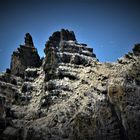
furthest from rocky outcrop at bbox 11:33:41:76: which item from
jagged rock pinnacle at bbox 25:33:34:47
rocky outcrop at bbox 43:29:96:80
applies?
rocky outcrop at bbox 43:29:96:80

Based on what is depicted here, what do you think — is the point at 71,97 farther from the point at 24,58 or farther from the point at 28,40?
the point at 28,40

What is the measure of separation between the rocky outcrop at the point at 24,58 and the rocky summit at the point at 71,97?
1.09 ft

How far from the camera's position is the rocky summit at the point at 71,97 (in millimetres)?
49000

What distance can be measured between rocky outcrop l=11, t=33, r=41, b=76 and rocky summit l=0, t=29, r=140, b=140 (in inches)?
13.1

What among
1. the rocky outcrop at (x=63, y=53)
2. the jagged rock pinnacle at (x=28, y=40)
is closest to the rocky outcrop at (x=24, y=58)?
the jagged rock pinnacle at (x=28, y=40)

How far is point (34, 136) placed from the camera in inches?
1870

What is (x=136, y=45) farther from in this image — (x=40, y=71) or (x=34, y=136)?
(x=34, y=136)

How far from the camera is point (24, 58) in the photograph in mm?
79438

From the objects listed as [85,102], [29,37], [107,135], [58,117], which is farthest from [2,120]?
[29,37]

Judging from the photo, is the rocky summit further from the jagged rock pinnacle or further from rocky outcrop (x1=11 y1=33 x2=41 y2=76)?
the jagged rock pinnacle

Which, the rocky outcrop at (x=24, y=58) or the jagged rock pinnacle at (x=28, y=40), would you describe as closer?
the rocky outcrop at (x=24, y=58)

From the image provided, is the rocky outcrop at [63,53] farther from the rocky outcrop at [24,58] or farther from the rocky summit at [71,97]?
the rocky outcrop at [24,58]

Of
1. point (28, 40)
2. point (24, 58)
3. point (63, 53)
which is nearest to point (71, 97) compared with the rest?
point (63, 53)

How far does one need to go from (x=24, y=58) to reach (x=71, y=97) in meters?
30.3
